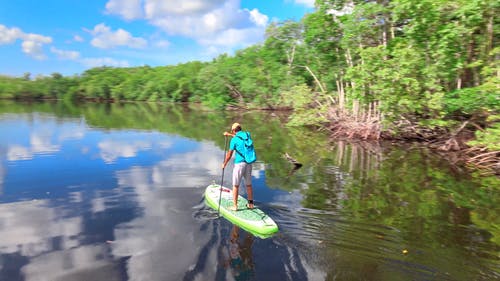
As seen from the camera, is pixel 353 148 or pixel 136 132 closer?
pixel 353 148

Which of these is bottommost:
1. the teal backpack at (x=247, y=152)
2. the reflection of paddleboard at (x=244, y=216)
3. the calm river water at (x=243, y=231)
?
the calm river water at (x=243, y=231)

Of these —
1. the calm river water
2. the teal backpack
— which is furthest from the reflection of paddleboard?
the teal backpack

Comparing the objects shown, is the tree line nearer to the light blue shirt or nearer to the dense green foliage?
the dense green foliage

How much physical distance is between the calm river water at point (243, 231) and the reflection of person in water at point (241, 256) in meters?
0.02

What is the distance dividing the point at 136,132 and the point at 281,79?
1098 inches

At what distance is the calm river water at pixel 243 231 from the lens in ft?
21.5

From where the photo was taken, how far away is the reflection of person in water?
20.7ft

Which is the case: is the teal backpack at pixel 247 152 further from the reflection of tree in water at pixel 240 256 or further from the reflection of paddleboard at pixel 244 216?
the reflection of tree in water at pixel 240 256

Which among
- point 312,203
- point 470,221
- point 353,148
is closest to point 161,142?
point 353,148

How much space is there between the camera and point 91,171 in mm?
14680

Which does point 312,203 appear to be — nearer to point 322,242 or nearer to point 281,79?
point 322,242

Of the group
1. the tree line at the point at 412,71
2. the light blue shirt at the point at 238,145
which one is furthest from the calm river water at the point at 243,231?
the tree line at the point at 412,71

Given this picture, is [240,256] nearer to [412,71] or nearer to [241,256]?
[241,256]

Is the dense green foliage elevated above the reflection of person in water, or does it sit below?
above
